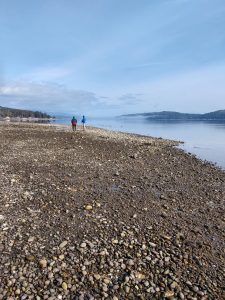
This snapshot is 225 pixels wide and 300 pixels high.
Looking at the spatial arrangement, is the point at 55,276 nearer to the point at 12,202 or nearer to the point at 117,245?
the point at 117,245

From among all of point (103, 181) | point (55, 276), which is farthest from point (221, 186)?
point (55, 276)

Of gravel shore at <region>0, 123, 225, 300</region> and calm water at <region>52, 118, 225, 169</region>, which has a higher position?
gravel shore at <region>0, 123, 225, 300</region>

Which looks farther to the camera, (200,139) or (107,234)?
(200,139)

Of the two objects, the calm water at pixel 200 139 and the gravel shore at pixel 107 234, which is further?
the calm water at pixel 200 139

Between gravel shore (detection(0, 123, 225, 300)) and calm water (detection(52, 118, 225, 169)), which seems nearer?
gravel shore (detection(0, 123, 225, 300))

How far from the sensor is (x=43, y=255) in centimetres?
919

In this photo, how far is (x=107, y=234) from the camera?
427 inches

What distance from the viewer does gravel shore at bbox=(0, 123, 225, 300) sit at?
26.7 feet

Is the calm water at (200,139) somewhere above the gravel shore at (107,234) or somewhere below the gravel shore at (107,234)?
below

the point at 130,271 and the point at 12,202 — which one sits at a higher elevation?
the point at 12,202

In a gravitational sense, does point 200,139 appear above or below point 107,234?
below

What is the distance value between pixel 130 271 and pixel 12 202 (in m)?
6.42

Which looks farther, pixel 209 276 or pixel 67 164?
pixel 67 164

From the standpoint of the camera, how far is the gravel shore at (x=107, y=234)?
8.12m
